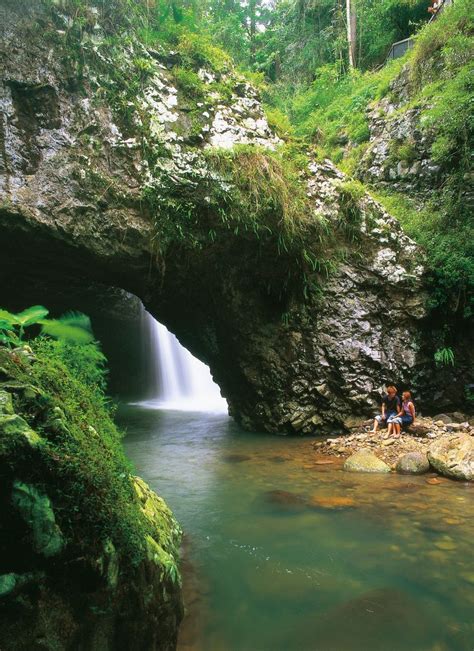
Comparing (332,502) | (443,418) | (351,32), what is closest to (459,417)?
(443,418)

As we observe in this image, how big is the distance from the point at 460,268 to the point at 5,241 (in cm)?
859

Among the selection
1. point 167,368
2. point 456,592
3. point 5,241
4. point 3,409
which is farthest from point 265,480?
point 167,368

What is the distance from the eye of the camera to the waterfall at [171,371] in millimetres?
16859

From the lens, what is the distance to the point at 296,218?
834cm

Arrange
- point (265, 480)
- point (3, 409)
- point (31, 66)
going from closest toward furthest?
point (3, 409)
point (265, 480)
point (31, 66)

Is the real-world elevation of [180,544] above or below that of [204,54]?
below

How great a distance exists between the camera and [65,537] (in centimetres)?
169

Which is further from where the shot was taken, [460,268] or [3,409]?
[460,268]

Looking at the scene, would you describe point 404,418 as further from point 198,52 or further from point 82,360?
point 198,52

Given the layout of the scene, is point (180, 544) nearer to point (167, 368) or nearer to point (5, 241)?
point (5, 241)

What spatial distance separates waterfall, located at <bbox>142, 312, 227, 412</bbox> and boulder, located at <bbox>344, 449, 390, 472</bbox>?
10.3 m

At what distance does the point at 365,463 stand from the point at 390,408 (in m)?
2.21

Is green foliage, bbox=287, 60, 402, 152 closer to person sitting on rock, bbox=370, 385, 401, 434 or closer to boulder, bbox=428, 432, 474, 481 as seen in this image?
person sitting on rock, bbox=370, 385, 401, 434

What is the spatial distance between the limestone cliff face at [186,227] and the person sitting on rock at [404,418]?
0.86 metres
